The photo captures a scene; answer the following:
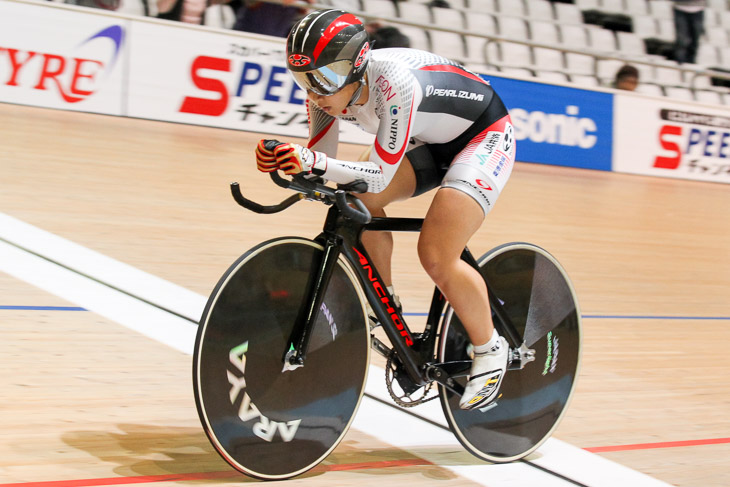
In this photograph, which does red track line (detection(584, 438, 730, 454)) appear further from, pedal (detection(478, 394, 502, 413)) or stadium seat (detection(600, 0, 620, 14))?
stadium seat (detection(600, 0, 620, 14))

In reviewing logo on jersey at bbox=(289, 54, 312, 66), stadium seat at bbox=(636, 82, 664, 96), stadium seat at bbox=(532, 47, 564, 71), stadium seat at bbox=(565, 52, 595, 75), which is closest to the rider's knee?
logo on jersey at bbox=(289, 54, 312, 66)

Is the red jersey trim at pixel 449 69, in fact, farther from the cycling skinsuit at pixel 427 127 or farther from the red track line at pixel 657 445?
the red track line at pixel 657 445

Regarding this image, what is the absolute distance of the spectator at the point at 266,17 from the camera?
9.49 meters

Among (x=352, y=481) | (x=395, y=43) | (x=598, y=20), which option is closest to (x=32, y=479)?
(x=352, y=481)

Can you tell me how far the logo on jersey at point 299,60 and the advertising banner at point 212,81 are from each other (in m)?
6.93

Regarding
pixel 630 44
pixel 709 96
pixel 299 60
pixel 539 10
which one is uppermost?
pixel 539 10

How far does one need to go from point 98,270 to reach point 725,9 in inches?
585

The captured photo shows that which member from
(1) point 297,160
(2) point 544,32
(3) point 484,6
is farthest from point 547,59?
(1) point 297,160

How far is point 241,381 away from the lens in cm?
242

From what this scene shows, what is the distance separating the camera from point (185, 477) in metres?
2.51

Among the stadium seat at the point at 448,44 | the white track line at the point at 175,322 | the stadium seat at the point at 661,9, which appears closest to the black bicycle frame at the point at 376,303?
the white track line at the point at 175,322

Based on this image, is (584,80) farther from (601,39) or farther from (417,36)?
(417,36)

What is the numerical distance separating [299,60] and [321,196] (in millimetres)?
371

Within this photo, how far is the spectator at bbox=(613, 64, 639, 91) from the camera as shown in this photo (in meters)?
11.9
